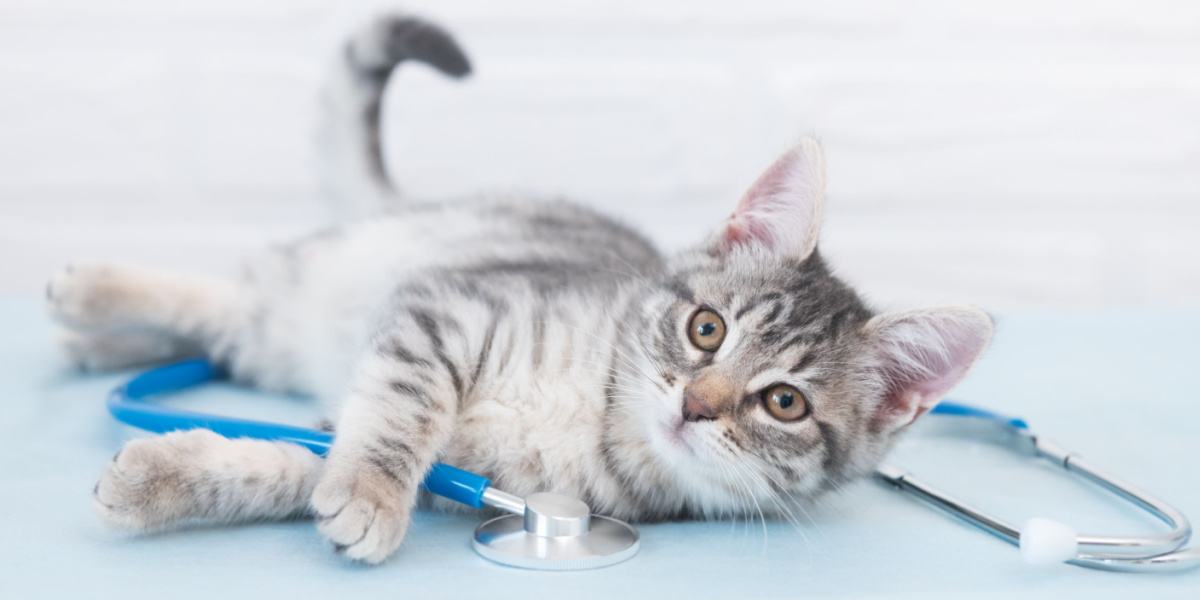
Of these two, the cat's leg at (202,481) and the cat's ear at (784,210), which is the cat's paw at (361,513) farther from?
the cat's ear at (784,210)

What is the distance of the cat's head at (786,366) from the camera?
39.1 inches

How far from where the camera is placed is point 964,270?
7.51 feet

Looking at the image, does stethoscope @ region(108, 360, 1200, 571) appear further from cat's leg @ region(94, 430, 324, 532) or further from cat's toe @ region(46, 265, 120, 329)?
cat's toe @ region(46, 265, 120, 329)

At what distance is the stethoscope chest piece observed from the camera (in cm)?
90

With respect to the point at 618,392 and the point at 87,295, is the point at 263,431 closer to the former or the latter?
the point at 618,392

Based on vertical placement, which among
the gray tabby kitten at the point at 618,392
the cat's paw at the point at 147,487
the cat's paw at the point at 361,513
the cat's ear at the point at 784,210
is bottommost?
the cat's paw at the point at 147,487

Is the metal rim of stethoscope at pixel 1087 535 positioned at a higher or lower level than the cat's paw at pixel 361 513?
higher

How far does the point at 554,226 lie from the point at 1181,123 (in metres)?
1.49

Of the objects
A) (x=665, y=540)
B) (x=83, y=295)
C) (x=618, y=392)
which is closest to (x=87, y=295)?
(x=83, y=295)

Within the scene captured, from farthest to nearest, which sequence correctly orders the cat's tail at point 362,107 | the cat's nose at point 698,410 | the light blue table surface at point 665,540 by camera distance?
the cat's tail at point 362,107
the cat's nose at point 698,410
the light blue table surface at point 665,540

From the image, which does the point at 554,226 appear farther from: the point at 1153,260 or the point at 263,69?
the point at 1153,260

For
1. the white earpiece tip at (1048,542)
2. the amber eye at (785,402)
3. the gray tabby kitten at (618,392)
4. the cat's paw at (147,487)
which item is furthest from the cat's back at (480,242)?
the white earpiece tip at (1048,542)

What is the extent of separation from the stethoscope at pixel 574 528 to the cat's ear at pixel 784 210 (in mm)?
294

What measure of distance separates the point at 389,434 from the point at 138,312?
70 cm
